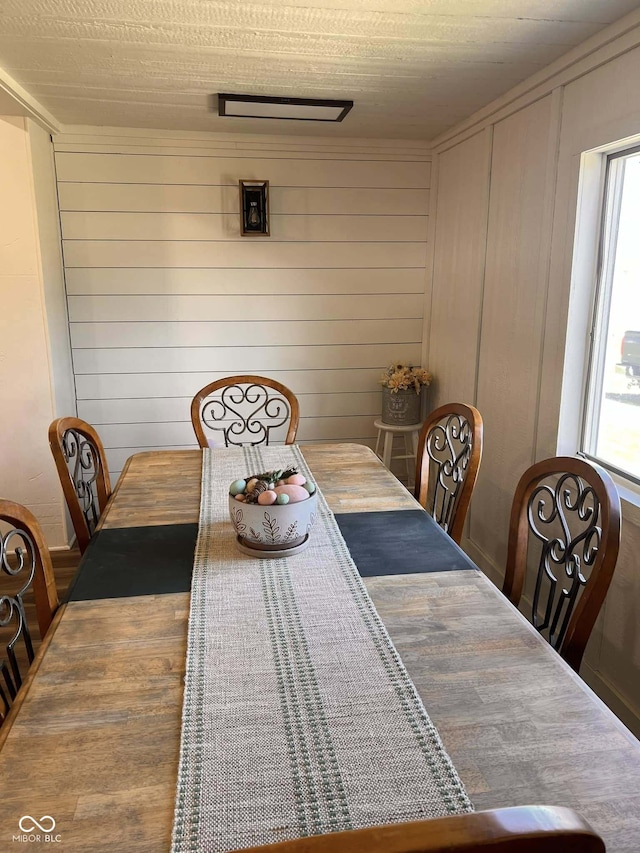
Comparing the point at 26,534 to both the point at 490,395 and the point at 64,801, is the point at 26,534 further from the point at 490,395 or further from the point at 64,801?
the point at 490,395

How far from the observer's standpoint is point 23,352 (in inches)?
117

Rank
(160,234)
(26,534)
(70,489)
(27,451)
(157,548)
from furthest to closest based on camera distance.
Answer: (160,234) < (27,451) < (70,489) < (157,548) < (26,534)

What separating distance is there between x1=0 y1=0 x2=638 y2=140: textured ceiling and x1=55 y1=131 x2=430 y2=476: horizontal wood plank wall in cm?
43

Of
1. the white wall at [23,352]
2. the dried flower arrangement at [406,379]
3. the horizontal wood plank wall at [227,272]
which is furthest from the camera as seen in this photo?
the dried flower arrangement at [406,379]

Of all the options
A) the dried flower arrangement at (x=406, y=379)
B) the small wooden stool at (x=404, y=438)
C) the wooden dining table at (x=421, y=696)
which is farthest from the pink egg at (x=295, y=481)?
the dried flower arrangement at (x=406, y=379)

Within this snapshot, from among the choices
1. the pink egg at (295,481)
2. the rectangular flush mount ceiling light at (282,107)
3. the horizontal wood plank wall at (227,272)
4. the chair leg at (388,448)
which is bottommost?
the chair leg at (388,448)

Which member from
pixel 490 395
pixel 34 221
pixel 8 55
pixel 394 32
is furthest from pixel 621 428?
pixel 34 221

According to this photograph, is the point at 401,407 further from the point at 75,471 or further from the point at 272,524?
the point at 272,524

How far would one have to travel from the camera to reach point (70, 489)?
1.76 metres

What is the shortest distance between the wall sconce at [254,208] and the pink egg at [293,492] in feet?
7.42

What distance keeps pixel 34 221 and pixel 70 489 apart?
5.63ft

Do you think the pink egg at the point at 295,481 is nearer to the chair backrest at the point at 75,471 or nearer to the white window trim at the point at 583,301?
the chair backrest at the point at 75,471

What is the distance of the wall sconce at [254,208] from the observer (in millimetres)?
3254

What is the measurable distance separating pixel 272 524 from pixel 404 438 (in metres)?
2.41
